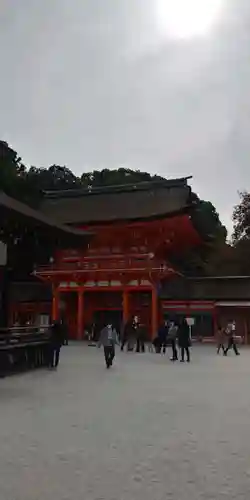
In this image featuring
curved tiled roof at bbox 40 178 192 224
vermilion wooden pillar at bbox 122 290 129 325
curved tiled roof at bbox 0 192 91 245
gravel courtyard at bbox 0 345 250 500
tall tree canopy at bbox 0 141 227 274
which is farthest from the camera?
tall tree canopy at bbox 0 141 227 274

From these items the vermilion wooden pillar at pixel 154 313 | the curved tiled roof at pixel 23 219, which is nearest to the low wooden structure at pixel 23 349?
the curved tiled roof at pixel 23 219

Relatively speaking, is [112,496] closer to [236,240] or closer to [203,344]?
[203,344]

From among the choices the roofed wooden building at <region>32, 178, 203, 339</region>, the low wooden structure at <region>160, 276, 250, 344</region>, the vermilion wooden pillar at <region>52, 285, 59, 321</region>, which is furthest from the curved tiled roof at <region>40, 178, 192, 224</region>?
the low wooden structure at <region>160, 276, 250, 344</region>

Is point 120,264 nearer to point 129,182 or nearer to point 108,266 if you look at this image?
point 108,266

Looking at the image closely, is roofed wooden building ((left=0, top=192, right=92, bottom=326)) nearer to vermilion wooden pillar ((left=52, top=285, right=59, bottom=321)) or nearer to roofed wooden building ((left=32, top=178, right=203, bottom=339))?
roofed wooden building ((left=32, top=178, right=203, bottom=339))

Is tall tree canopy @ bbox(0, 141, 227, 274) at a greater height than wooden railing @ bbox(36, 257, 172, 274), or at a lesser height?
greater

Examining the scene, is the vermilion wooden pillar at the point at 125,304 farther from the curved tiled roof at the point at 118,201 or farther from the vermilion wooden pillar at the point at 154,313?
the curved tiled roof at the point at 118,201

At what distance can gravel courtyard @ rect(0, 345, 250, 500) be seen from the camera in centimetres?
469

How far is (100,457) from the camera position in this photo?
576cm

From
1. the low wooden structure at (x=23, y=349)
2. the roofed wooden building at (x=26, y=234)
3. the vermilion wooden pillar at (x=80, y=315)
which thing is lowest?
the low wooden structure at (x=23, y=349)

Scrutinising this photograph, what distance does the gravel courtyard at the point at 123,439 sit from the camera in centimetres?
469

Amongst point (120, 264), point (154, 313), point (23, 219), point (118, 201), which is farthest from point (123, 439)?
point (118, 201)

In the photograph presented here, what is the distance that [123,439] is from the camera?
667 cm

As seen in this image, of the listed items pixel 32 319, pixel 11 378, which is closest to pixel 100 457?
pixel 11 378
